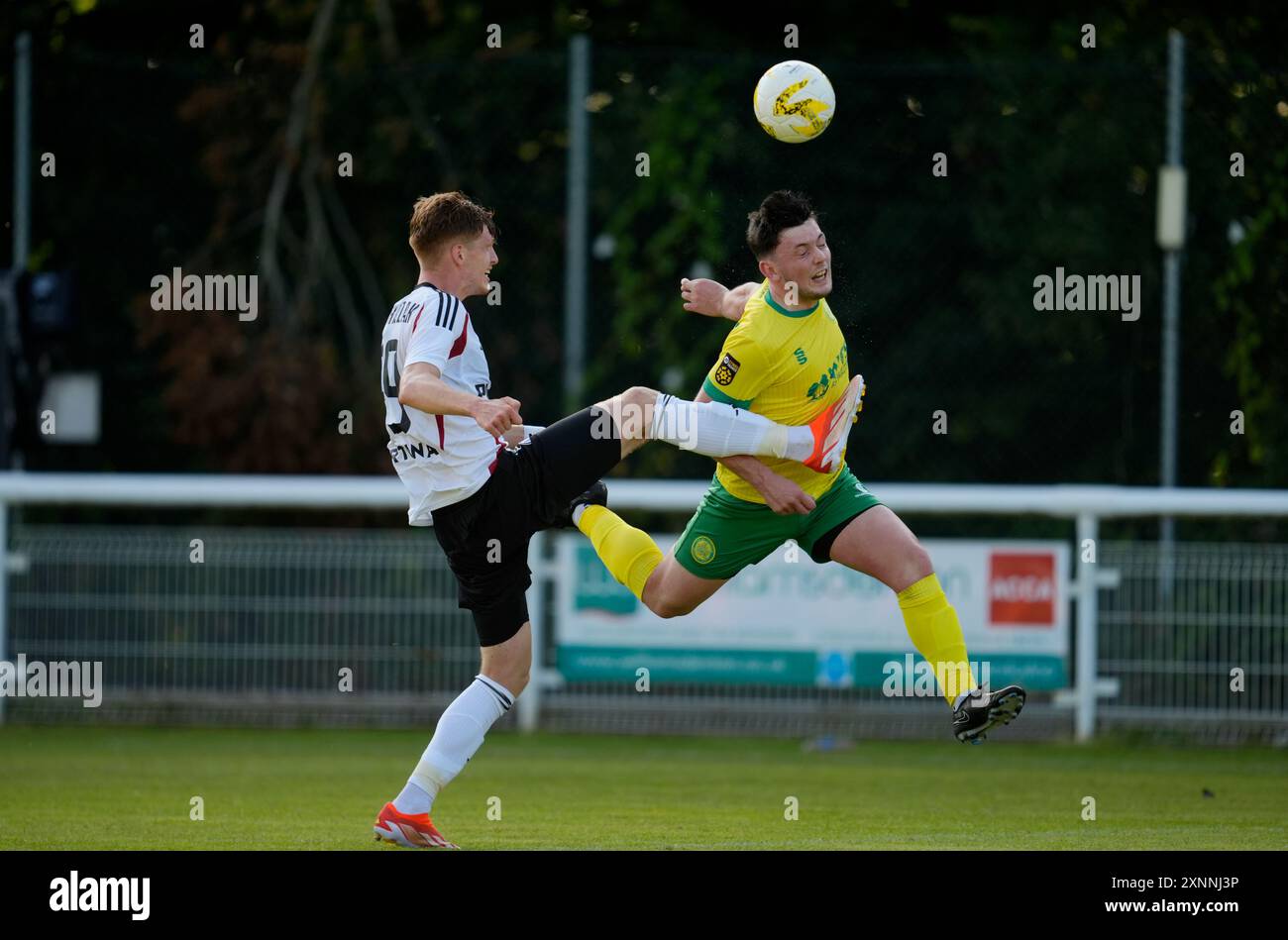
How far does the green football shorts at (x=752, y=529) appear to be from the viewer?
7.84 m

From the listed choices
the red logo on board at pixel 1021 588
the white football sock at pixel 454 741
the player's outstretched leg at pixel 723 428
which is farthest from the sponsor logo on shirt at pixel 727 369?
the red logo on board at pixel 1021 588

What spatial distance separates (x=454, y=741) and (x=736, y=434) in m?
1.57

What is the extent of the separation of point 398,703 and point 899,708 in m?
3.19

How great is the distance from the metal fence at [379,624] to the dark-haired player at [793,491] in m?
4.00

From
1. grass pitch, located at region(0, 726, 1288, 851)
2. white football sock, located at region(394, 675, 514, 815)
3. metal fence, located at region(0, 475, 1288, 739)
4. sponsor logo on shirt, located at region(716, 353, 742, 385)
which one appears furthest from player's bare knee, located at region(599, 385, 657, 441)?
metal fence, located at region(0, 475, 1288, 739)

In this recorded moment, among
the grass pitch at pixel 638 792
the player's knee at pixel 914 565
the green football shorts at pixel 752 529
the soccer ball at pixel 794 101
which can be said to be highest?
the soccer ball at pixel 794 101

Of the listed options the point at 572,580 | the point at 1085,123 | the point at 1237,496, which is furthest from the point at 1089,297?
the point at 572,580

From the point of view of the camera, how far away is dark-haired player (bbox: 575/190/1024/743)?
7637 mm

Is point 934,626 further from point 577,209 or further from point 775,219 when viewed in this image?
point 577,209

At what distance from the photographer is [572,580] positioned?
40.7 ft

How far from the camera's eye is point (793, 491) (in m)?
7.57

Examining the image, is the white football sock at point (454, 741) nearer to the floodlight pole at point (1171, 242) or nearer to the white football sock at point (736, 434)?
the white football sock at point (736, 434)

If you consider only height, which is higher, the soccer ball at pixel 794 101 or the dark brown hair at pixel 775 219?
the soccer ball at pixel 794 101
